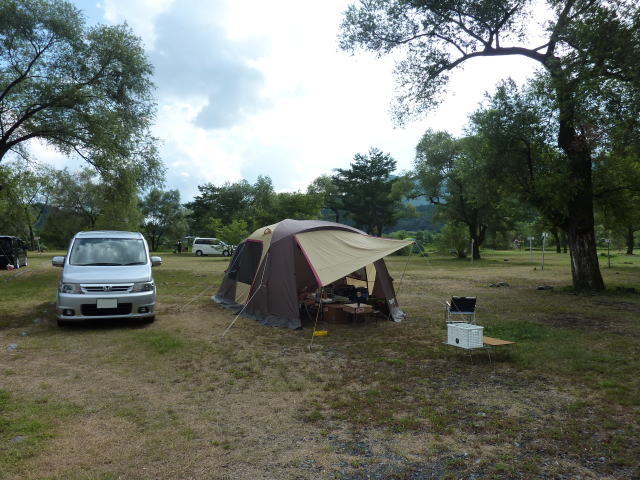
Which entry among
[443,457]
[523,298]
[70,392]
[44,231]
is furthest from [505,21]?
[44,231]

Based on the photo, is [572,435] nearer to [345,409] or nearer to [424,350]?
[345,409]

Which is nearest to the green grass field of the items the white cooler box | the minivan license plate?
the white cooler box

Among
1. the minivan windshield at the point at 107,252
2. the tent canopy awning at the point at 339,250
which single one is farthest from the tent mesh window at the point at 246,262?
the minivan windshield at the point at 107,252

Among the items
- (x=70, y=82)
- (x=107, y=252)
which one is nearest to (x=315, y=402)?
(x=107, y=252)

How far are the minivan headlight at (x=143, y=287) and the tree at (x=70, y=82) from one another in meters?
10.1

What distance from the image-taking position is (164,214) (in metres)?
58.9

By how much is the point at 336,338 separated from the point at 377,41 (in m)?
9.94

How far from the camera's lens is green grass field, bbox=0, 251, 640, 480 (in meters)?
3.39

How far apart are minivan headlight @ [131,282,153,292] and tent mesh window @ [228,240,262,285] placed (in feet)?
8.08

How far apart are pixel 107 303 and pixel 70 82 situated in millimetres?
11672

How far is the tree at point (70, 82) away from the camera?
15.0 meters

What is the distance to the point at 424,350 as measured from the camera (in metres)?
6.87

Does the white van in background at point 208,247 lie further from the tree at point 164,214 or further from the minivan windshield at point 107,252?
the minivan windshield at point 107,252

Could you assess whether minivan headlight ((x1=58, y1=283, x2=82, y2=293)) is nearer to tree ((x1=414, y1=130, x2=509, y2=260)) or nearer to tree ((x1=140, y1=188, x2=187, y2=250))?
tree ((x1=414, y1=130, x2=509, y2=260))
